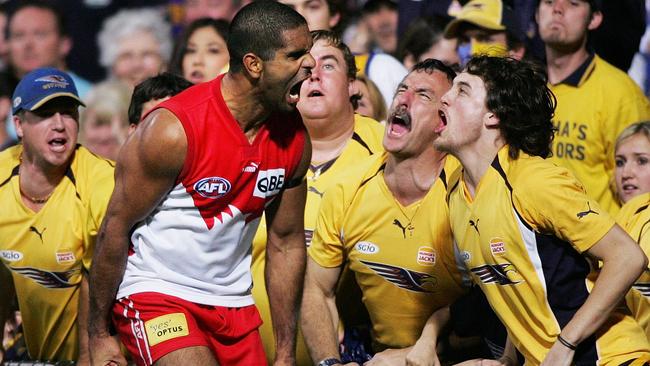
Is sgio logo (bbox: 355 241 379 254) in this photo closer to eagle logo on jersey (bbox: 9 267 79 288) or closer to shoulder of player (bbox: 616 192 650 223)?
shoulder of player (bbox: 616 192 650 223)

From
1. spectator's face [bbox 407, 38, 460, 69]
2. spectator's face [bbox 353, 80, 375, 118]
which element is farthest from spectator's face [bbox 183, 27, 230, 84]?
spectator's face [bbox 407, 38, 460, 69]

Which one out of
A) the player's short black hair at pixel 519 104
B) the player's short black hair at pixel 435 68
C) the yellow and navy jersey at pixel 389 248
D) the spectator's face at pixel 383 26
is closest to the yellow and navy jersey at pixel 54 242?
the yellow and navy jersey at pixel 389 248

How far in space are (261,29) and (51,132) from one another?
7.36 feet

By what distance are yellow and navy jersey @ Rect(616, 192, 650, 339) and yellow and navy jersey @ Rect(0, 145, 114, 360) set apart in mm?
2705

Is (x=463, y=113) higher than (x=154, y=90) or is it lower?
lower

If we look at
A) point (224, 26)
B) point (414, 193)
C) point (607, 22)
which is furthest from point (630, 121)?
point (224, 26)

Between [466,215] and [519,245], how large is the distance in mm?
356

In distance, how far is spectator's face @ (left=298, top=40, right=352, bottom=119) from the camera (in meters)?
6.80

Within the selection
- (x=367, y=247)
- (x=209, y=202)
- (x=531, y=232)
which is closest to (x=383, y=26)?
(x=367, y=247)

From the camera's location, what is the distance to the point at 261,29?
4887 mm

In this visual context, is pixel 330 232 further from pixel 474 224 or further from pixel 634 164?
pixel 634 164

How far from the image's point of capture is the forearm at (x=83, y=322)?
6.38 m

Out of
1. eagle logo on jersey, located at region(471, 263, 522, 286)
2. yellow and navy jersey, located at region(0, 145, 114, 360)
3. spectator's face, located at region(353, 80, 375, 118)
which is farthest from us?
spectator's face, located at region(353, 80, 375, 118)

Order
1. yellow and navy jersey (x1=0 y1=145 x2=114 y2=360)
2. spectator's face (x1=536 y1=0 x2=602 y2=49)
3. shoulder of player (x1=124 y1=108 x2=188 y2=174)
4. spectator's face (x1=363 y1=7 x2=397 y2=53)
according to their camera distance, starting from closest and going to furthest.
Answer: shoulder of player (x1=124 y1=108 x2=188 y2=174) < yellow and navy jersey (x1=0 y1=145 x2=114 y2=360) < spectator's face (x1=536 y1=0 x2=602 y2=49) < spectator's face (x1=363 y1=7 x2=397 y2=53)
